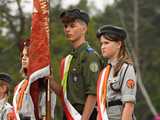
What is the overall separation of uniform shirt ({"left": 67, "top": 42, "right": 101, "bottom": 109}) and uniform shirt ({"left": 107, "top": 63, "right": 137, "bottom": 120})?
0.38 meters

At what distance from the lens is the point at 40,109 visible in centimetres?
758

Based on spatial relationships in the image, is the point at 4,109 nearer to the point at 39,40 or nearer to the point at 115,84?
the point at 39,40

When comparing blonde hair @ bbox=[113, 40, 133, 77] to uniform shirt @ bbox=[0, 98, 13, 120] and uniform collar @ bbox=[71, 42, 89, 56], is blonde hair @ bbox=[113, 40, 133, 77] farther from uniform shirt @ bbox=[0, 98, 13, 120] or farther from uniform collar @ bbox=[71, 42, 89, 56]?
uniform shirt @ bbox=[0, 98, 13, 120]

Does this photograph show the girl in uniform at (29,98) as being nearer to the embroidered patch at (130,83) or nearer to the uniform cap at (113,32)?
the uniform cap at (113,32)

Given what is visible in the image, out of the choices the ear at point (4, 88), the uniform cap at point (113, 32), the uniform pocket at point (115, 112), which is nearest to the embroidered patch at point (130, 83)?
the uniform pocket at point (115, 112)

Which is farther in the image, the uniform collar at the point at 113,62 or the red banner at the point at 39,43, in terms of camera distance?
the red banner at the point at 39,43

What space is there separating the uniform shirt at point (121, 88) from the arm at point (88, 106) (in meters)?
0.31

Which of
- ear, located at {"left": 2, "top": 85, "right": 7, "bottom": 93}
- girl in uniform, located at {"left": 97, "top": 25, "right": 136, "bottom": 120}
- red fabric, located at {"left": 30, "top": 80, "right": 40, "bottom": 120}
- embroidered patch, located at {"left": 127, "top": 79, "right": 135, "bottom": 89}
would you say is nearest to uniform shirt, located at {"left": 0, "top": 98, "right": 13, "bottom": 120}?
ear, located at {"left": 2, "top": 85, "right": 7, "bottom": 93}

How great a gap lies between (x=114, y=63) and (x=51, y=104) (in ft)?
2.58

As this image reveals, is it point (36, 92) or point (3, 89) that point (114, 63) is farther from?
point (3, 89)

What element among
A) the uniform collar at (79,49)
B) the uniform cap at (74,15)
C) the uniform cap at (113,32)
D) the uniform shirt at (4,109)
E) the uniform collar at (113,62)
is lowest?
the uniform shirt at (4,109)

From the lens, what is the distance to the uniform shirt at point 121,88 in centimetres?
697

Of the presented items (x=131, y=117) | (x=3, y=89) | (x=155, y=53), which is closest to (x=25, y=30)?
(x=3, y=89)

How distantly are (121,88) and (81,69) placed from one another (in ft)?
2.13
